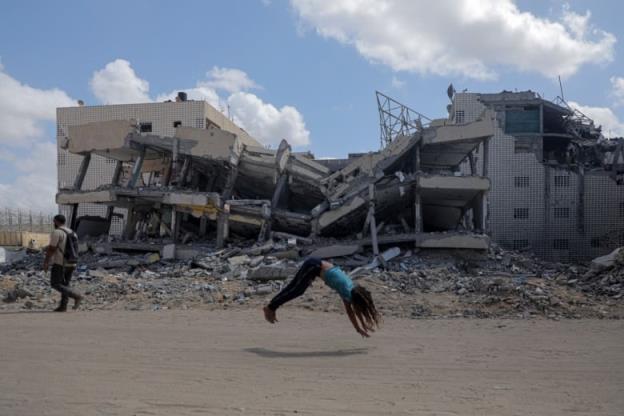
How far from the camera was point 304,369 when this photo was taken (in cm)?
546

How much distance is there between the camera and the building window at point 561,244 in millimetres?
32625

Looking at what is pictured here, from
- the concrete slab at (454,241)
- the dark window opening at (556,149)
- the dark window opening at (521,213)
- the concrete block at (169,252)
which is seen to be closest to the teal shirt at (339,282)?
the concrete slab at (454,241)

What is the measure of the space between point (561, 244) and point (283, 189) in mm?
18491

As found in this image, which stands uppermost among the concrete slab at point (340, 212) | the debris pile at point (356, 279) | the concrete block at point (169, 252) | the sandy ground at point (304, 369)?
the concrete slab at point (340, 212)

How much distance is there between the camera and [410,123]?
2542 centimetres

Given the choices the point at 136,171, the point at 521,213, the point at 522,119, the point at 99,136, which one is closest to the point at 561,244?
the point at 521,213

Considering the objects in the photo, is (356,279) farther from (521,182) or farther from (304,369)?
(521,182)

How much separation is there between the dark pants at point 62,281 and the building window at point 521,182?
92.9 ft

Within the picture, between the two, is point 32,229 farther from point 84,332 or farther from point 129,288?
point 84,332

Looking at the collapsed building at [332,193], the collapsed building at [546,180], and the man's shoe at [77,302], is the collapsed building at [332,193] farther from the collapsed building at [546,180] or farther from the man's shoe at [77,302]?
the man's shoe at [77,302]

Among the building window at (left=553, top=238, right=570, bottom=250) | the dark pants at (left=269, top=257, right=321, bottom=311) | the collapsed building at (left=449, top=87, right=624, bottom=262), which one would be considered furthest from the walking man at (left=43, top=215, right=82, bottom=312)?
the building window at (left=553, top=238, right=570, bottom=250)

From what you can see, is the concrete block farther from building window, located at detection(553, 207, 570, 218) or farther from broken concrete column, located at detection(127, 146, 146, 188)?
building window, located at detection(553, 207, 570, 218)

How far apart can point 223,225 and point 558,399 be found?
53.7ft

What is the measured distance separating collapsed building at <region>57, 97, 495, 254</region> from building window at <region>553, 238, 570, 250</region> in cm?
1083
